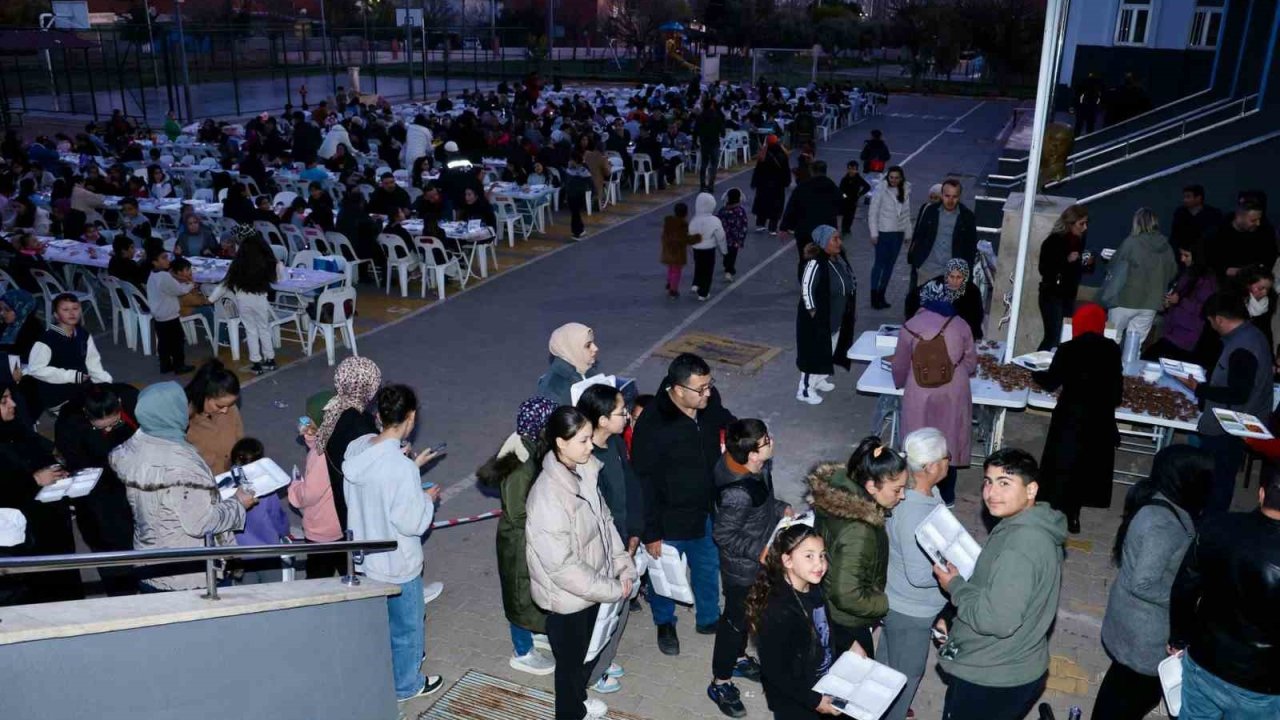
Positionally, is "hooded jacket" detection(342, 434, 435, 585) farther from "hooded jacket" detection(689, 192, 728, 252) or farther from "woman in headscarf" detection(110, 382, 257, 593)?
"hooded jacket" detection(689, 192, 728, 252)

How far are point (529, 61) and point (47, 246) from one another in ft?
124

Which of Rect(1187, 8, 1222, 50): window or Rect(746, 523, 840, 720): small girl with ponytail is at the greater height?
Rect(1187, 8, 1222, 50): window

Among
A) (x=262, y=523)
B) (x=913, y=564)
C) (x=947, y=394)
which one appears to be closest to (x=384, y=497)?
(x=262, y=523)

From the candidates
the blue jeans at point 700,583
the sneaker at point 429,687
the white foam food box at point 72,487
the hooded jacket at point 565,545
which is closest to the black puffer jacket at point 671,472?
the blue jeans at point 700,583

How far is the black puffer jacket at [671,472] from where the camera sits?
527 cm

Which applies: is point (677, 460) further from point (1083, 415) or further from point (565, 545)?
point (1083, 415)

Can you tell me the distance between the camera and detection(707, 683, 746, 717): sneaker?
5.22 meters

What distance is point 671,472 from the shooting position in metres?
5.27

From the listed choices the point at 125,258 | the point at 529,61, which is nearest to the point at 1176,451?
the point at 125,258

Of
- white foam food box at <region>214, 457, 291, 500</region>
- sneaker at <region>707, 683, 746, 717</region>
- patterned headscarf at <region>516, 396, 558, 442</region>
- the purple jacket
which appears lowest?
sneaker at <region>707, 683, 746, 717</region>

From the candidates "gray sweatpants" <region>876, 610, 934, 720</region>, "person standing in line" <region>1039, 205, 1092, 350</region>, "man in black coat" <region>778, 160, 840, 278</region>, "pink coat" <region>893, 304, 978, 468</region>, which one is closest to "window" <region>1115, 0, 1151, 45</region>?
"man in black coat" <region>778, 160, 840, 278</region>

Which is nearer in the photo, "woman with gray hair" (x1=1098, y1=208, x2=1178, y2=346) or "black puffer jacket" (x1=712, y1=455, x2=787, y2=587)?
"black puffer jacket" (x1=712, y1=455, x2=787, y2=587)

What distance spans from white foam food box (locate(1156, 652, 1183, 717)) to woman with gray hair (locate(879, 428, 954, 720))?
933 mm

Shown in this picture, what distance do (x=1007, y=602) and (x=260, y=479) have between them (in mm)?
3890
